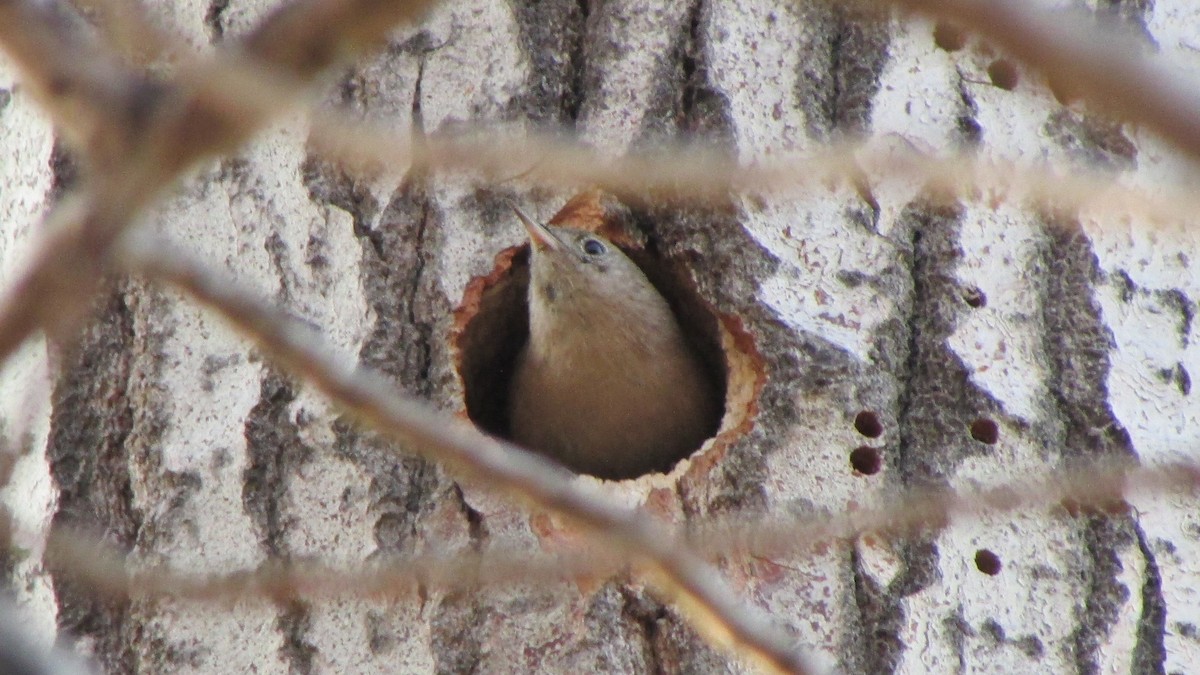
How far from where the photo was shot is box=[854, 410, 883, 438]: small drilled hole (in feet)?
8.59

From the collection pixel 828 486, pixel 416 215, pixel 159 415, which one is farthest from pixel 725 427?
pixel 159 415

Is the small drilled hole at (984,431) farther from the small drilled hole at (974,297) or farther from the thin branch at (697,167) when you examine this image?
the thin branch at (697,167)

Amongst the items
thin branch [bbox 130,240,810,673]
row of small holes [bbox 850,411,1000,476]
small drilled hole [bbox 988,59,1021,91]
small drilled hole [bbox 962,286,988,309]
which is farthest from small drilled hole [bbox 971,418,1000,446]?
thin branch [bbox 130,240,810,673]

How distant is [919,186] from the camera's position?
273cm

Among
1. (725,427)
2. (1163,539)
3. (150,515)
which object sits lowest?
(150,515)

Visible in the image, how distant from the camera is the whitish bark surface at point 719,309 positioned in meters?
2.45

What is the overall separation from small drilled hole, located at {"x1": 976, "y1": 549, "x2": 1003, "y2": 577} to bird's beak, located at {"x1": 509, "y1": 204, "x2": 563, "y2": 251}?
1097 millimetres

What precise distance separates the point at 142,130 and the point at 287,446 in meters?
1.59

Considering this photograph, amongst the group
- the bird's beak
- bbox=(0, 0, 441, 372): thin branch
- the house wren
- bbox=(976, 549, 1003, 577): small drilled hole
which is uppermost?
bbox=(0, 0, 441, 372): thin branch

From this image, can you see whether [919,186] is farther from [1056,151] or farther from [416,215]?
Result: [416,215]

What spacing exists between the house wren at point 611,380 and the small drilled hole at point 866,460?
102cm

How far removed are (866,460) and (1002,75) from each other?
2.96 ft

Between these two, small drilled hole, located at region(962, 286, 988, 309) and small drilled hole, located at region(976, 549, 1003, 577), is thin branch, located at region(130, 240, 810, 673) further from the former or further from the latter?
small drilled hole, located at region(962, 286, 988, 309)

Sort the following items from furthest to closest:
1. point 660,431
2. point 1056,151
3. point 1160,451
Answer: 1. point 660,431
2. point 1056,151
3. point 1160,451
